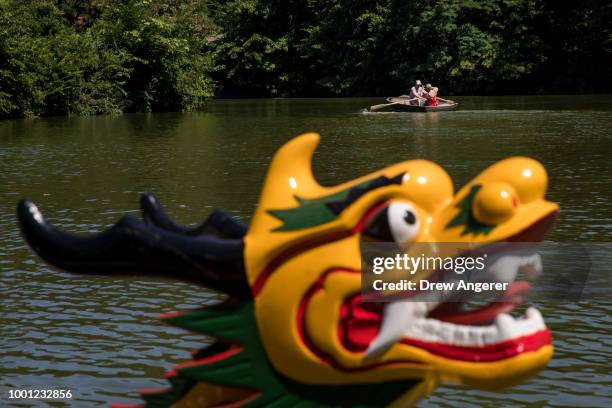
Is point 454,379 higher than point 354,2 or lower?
lower

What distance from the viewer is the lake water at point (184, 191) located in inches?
304

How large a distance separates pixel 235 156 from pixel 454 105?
18.7 metres

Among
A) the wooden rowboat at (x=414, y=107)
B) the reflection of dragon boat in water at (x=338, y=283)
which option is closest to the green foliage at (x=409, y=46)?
the wooden rowboat at (x=414, y=107)

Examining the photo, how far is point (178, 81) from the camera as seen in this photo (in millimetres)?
48188

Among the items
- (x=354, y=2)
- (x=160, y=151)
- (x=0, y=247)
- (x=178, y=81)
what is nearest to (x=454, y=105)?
(x=178, y=81)

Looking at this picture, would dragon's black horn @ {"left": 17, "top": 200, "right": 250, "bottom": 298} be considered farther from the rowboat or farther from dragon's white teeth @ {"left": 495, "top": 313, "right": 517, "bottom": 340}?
the rowboat

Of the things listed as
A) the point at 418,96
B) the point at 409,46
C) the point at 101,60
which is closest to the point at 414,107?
the point at 418,96

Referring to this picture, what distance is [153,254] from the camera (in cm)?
394

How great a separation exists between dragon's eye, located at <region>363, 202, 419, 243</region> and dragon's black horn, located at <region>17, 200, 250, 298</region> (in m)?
0.53

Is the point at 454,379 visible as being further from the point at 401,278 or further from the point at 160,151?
the point at 160,151

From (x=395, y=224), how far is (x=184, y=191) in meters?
13.7

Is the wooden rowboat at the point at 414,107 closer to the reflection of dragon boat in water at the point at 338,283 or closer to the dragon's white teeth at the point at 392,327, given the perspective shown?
the reflection of dragon boat in water at the point at 338,283

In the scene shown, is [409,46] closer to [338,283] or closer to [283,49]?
[283,49]

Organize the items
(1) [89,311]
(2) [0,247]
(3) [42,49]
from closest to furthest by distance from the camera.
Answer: (1) [89,311] → (2) [0,247] → (3) [42,49]
